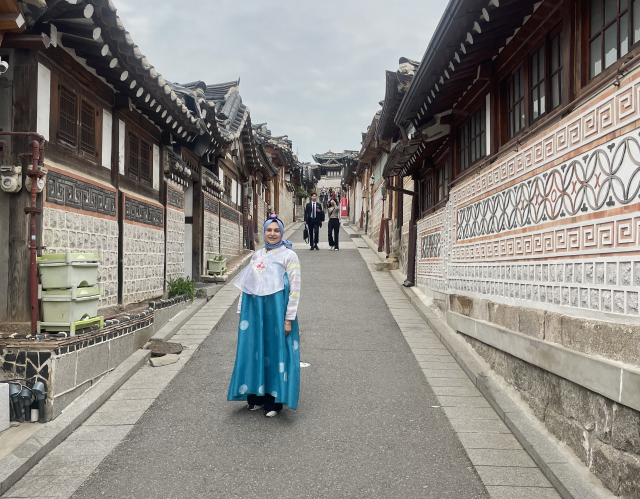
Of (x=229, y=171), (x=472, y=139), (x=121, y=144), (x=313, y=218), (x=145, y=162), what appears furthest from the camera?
(x=313, y=218)

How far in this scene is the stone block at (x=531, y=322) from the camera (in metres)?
4.99

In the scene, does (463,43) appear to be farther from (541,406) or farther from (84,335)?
(84,335)

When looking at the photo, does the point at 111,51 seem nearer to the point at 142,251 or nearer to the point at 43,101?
the point at 43,101

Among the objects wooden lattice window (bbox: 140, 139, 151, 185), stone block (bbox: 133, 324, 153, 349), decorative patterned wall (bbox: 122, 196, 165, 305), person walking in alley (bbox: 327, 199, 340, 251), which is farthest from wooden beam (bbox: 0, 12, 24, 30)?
person walking in alley (bbox: 327, 199, 340, 251)

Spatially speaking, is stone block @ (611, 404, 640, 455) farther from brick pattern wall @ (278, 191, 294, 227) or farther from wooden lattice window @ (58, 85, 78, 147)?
brick pattern wall @ (278, 191, 294, 227)

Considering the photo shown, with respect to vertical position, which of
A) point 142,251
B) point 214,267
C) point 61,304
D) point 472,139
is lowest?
point 61,304

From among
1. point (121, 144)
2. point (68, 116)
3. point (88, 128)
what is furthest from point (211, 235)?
point (68, 116)

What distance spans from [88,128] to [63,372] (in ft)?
12.2

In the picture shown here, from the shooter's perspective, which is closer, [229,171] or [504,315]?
[504,315]

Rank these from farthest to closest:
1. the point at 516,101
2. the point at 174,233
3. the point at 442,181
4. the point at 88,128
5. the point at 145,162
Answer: the point at 174,233 < the point at 442,181 < the point at 145,162 < the point at 88,128 < the point at 516,101

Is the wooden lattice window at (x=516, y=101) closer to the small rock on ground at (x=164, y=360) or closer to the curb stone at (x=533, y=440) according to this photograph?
the curb stone at (x=533, y=440)

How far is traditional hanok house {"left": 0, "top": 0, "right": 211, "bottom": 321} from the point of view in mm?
5707

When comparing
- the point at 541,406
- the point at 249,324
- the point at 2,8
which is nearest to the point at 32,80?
the point at 2,8

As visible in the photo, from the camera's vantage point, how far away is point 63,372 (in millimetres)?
5191
